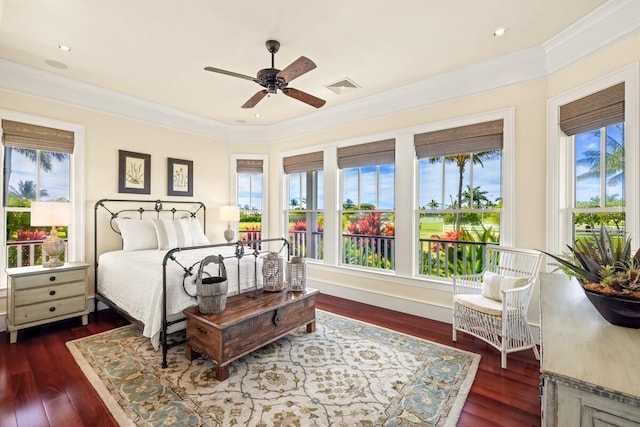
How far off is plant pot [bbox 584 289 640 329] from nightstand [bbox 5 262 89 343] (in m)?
4.46

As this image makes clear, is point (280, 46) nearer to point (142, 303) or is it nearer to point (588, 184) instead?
point (142, 303)

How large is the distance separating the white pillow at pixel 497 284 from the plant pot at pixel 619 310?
5.36 feet

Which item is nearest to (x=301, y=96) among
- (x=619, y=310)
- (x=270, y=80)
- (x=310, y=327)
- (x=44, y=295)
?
(x=270, y=80)

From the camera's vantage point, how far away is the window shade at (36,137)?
331 centimetres

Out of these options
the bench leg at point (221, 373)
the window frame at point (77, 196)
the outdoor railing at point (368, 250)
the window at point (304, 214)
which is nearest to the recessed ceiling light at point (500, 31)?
the outdoor railing at point (368, 250)

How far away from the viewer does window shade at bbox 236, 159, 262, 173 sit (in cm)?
561

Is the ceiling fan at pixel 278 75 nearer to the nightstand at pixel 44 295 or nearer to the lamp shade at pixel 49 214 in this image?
the lamp shade at pixel 49 214

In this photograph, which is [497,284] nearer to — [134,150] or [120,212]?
[120,212]

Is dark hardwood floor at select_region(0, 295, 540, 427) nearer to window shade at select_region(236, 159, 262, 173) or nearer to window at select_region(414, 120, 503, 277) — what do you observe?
window at select_region(414, 120, 503, 277)

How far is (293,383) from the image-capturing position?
226 centimetres

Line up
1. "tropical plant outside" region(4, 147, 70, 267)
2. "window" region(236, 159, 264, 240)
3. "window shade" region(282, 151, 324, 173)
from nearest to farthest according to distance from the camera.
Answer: "tropical plant outside" region(4, 147, 70, 267)
"window shade" region(282, 151, 324, 173)
"window" region(236, 159, 264, 240)

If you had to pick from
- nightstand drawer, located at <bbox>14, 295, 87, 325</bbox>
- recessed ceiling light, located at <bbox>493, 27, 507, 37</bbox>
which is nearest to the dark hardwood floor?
nightstand drawer, located at <bbox>14, 295, 87, 325</bbox>

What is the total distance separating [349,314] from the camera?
3828 millimetres

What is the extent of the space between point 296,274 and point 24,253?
3.39 m
